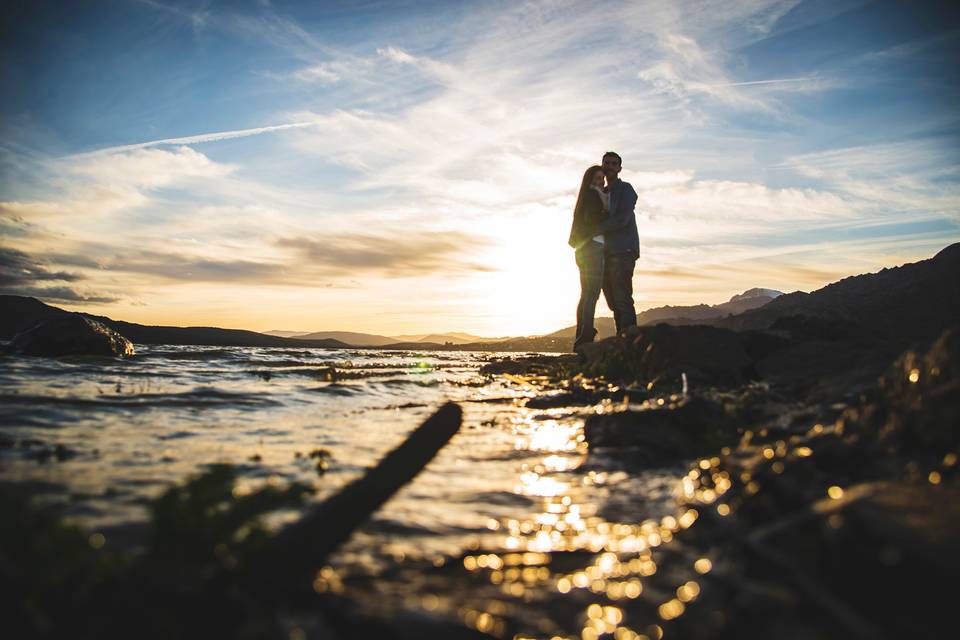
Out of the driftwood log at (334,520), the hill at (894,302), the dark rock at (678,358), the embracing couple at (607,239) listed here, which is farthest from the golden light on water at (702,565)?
the embracing couple at (607,239)

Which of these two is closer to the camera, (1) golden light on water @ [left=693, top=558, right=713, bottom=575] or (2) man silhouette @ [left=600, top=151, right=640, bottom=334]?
(1) golden light on water @ [left=693, top=558, right=713, bottom=575]

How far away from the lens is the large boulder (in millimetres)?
15531

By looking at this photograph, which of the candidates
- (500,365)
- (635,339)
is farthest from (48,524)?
(500,365)

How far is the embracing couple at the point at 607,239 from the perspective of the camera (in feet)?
41.3

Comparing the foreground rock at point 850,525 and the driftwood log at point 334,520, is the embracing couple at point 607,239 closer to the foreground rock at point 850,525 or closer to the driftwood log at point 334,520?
the foreground rock at point 850,525

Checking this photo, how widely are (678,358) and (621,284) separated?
4.03 meters

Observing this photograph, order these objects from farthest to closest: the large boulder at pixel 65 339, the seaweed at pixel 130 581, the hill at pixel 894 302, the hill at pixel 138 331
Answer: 1. the hill at pixel 138 331
2. the large boulder at pixel 65 339
3. the hill at pixel 894 302
4. the seaweed at pixel 130 581

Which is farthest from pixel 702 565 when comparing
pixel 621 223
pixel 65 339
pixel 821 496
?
pixel 65 339

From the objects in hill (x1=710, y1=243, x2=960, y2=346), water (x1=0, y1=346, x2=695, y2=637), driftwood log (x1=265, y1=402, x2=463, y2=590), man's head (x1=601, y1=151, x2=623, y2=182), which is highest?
man's head (x1=601, y1=151, x2=623, y2=182)

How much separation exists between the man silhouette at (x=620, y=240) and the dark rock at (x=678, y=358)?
233 centimetres

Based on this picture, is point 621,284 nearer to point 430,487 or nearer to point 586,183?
point 586,183

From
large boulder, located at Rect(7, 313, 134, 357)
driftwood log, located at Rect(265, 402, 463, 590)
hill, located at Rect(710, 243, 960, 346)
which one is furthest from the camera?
large boulder, located at Rect(7, 313, 134, 357)

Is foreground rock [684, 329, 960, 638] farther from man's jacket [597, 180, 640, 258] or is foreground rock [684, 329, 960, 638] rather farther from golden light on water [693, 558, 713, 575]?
man's jacket [597, 180, 640, 258]

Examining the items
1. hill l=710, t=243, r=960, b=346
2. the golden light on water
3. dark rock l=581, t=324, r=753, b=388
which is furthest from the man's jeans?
the golden light on water
